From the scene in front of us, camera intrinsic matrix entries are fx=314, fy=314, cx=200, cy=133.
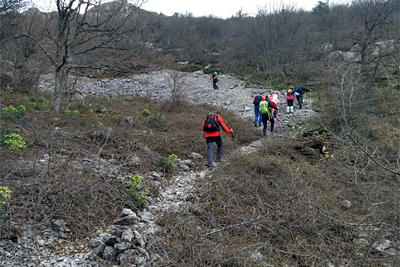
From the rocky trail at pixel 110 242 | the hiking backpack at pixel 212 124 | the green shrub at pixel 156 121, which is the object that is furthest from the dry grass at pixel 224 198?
the green shrub at pixel 156 121

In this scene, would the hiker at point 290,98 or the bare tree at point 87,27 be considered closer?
the bare tree at point 87,27

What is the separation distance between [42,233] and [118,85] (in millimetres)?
20455

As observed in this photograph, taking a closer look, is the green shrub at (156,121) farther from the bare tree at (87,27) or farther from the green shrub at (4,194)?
the green shrub at (4,194)

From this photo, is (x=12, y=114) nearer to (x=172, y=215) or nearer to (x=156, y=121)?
(x=156, y=121)

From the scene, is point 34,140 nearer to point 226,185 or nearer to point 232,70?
point 226,185

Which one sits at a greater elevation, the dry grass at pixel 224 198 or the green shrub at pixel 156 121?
the green shrub at pixel 156 121

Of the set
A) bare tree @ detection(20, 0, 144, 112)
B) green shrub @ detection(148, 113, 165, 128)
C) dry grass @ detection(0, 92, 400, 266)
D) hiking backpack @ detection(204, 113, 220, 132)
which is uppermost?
bare tree @ detection(20, 0, 144, 112)

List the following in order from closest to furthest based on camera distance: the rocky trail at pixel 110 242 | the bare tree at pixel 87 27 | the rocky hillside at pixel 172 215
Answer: the rocky trail at pixel 110 242, the rocky hillside at pixel 172 215, the bare tree at pixel 87 27

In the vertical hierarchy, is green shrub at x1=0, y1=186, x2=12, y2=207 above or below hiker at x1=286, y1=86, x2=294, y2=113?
below

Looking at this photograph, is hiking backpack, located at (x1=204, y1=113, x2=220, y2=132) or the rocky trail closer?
the rocky trail

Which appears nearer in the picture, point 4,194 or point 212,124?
point 4,194

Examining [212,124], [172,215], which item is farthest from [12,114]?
[172,215]

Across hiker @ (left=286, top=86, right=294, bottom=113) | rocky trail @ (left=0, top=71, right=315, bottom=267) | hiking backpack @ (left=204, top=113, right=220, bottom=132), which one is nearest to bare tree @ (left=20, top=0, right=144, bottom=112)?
hiking backpack @ (left=204, top=113, right=220, bottom=132)

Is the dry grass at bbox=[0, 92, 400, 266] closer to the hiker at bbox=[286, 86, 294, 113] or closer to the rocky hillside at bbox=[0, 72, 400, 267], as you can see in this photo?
the rocky hillside at bbox=[0, 72, 400, 267]
